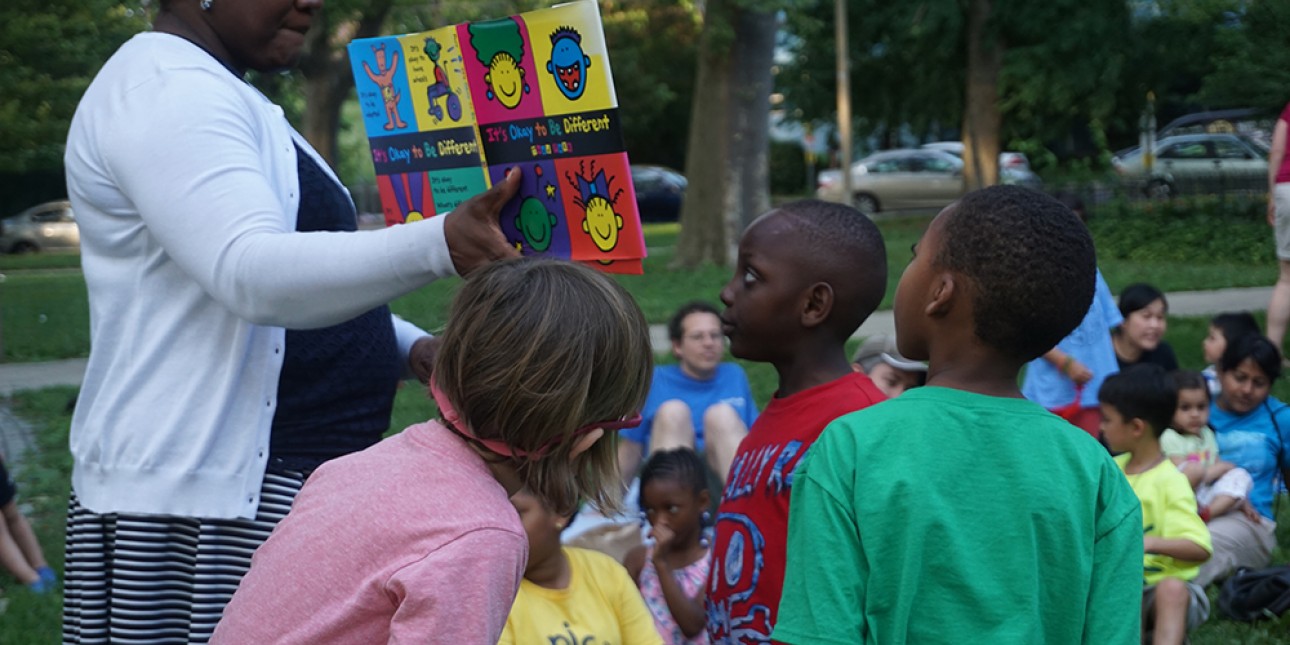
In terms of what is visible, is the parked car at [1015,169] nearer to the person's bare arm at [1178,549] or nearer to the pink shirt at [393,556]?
the person's bare arm at [1178,549]

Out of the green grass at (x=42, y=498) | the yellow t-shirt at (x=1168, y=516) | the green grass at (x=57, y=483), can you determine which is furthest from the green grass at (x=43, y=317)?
the yellow t-shirt at (x=1168, y=516)

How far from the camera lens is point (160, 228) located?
217 cm

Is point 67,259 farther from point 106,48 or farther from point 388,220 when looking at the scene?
point 388,220

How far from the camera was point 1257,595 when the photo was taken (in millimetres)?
5125

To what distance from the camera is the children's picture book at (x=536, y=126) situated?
2.29m

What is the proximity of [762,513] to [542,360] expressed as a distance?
1055mm

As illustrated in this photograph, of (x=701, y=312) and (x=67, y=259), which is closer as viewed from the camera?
(x=701, y=312)

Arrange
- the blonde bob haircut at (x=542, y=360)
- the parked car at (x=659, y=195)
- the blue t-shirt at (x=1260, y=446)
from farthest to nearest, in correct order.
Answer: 1. the parked car at (x=659, y=195)
2. the blue t-shirt at (x=1260, y=446)
3. the blonde bob haircut at (x=542, y=360)

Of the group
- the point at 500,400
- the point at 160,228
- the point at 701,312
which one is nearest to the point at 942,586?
the point at 500,400

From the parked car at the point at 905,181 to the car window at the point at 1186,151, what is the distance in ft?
15.3

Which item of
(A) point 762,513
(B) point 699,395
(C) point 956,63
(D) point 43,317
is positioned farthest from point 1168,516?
(C) point 956,63

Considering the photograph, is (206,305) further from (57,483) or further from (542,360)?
(57,483)

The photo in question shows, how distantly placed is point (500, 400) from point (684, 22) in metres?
36.1

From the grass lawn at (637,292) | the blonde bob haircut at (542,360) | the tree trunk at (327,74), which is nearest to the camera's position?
the blonde bob haircut at (542,360)
